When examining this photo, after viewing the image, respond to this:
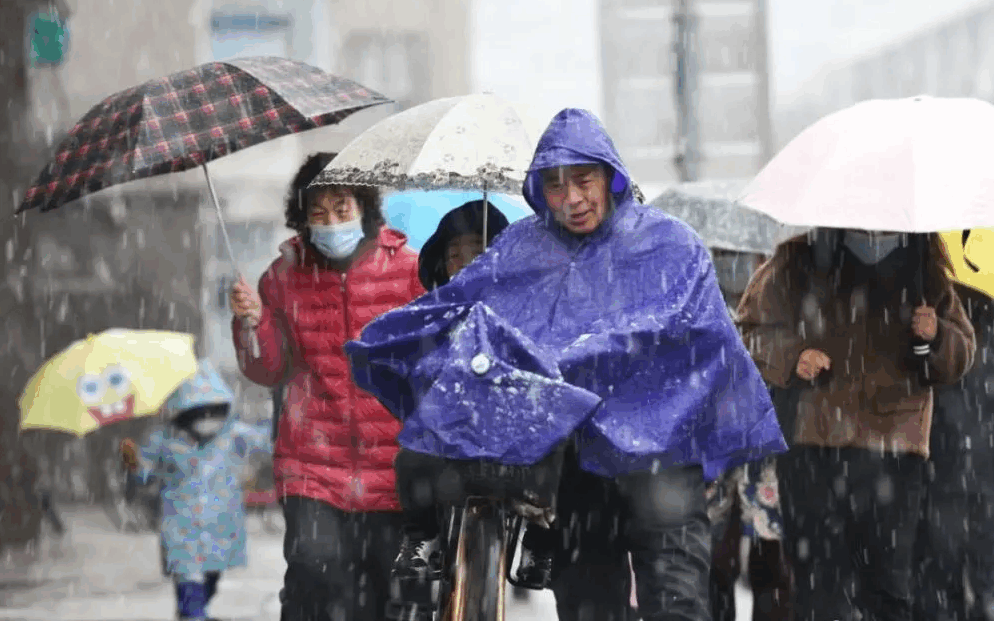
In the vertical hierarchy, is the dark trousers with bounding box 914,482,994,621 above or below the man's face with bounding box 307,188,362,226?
below

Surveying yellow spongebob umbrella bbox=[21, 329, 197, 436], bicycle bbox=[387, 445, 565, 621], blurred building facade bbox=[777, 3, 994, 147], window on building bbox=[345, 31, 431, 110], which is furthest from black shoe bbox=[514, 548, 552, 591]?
blurred building facade bbox=[777, 3, 994, 147]

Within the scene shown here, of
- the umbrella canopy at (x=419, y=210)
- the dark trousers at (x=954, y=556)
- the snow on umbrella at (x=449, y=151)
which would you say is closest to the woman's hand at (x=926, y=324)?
the dark trousers at (x=954, y=556)

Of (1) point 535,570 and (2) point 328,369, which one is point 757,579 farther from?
(1) point 535,570

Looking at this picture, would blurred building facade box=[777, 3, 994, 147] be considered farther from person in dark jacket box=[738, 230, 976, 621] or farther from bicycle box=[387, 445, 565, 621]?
bicycle box=[387, 445, 565, 621]

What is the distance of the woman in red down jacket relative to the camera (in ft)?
22.8

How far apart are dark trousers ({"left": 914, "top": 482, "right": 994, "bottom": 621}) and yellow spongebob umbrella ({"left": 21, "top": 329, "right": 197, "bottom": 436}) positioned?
4321 mm

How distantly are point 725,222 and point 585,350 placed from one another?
5.19m

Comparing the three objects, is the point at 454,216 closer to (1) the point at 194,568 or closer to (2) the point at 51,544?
(1) the point at 194,568

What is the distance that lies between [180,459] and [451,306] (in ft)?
17.7

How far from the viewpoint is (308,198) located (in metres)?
7.32

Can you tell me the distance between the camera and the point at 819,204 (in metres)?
7.07

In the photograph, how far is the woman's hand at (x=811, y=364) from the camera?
24.0ft

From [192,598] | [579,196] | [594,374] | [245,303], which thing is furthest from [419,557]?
[192,598]

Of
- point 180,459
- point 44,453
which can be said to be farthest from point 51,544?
point 180,459
